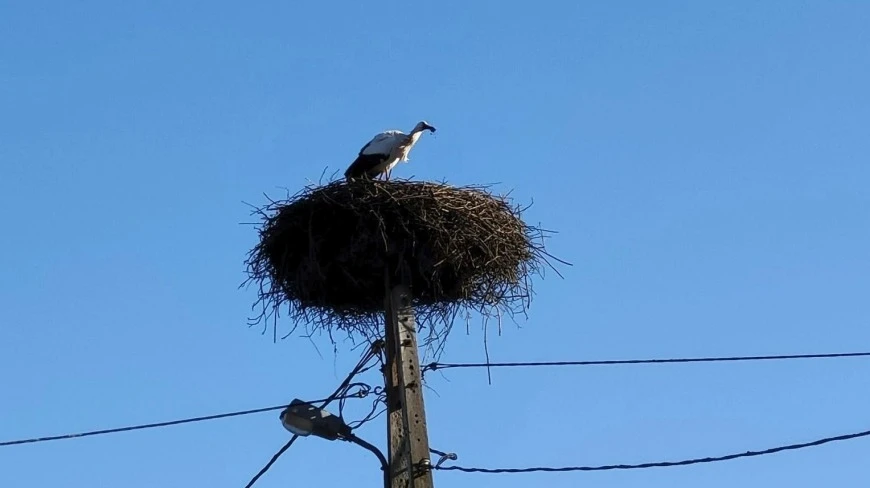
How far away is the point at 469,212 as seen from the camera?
862 centimetres

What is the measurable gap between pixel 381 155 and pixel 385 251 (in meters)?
3.04

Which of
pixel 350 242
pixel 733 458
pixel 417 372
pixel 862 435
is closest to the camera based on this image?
pixel 862 435

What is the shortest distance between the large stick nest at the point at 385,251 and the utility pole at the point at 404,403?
0.61 m

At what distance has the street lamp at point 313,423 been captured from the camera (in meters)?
6.97

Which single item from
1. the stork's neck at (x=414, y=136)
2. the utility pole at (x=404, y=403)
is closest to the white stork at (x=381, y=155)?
the stork's neck at (x=414, y=136)

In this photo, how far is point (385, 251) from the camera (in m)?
7.95

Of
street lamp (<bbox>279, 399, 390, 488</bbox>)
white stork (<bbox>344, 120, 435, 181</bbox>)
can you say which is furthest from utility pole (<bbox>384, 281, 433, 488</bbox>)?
white stork (<bbox>344, 120, 435, 181</bbox>)

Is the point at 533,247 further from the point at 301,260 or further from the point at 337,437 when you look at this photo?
the point at 337,437

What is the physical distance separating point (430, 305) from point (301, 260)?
0.89 m

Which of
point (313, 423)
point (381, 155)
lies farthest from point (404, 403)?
point (381, 155)

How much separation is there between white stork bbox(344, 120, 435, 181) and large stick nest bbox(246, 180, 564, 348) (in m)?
1.94

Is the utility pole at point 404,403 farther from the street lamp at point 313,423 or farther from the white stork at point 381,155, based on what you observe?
the white stork at point 381,155

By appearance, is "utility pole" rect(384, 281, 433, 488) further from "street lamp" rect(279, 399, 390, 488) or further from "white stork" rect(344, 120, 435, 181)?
"white stork" rect(344, 120, 435, 181)

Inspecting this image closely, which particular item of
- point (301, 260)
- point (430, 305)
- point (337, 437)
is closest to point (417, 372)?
point (337, 437)
